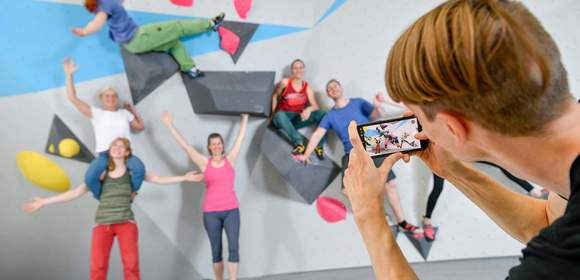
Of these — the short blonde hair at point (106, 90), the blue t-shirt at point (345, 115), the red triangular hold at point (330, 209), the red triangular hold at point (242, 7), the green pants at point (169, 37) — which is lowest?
the red triangular hold at point (330, 209)

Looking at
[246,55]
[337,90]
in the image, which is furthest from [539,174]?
[246,55]


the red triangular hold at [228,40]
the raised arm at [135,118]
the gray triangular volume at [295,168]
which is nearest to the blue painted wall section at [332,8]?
the red triangular hold at [228,40]

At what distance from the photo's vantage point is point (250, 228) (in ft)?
11.5

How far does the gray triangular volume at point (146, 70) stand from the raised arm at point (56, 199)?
0.74 meters

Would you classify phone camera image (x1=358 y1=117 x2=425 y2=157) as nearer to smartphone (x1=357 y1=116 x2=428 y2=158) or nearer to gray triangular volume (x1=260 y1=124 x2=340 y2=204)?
smartphone (x1=357 y1=116 x2=428 y2=158)

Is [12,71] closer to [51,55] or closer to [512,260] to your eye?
[51,55]

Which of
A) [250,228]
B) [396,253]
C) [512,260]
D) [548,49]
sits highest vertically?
[548,49]

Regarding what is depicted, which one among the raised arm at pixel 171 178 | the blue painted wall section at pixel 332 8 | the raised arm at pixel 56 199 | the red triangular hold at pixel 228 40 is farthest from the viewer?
the blue painted wall section at pixel 332 8

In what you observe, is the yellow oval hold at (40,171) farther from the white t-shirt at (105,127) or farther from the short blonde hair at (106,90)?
the short blonde hair at (106,90)

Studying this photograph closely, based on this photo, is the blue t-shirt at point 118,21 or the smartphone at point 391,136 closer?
the smartphone at point 391,136

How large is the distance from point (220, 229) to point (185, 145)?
2.25ft

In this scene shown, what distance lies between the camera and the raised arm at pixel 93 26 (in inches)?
108

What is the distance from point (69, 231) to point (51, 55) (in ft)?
4.11

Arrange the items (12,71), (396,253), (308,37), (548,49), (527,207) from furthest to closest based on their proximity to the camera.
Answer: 1. (308,37)
2. (12,71)
3. (527,207)
4. (396,253)
5. (548,49)
